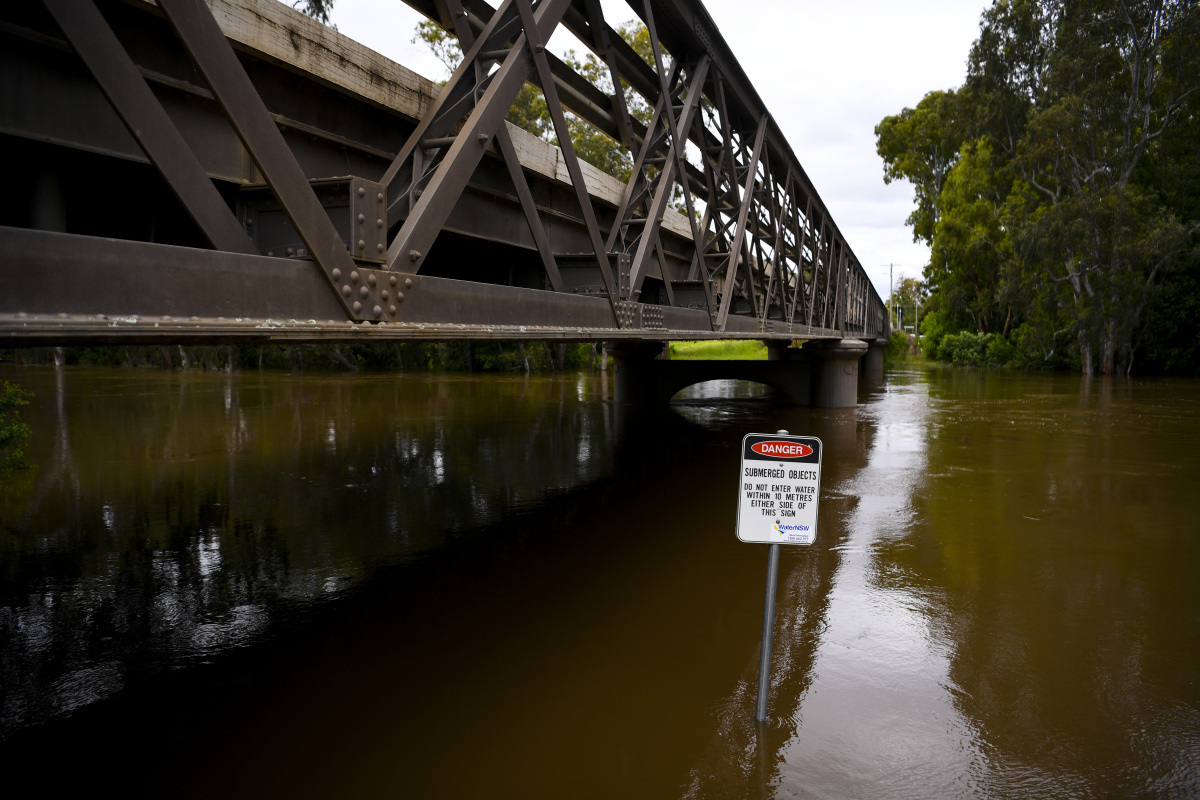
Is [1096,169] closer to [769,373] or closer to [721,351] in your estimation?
[769,373]

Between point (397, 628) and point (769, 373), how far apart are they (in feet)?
51.9

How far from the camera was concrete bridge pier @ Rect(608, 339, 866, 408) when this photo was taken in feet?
64.1

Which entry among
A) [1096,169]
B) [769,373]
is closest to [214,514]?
[769,373]

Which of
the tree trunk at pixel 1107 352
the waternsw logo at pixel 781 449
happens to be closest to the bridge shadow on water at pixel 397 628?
the waternsw logo at pixel 781 449

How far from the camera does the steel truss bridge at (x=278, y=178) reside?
265cm

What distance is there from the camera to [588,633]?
17.7 feet

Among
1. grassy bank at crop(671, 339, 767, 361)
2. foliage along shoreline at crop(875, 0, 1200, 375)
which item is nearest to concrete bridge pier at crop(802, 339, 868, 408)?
foliage along shoreline at crop(875, 0, 1200, 375)

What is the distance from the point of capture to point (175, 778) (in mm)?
3656

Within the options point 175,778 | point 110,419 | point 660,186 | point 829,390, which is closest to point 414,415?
point 110,419

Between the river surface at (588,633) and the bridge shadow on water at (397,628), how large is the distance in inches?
0.9

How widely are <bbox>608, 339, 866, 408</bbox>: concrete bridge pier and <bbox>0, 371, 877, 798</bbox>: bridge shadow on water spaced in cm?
754

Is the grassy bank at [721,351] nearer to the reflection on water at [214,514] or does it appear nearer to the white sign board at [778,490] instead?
the reflection on water at [214,514]

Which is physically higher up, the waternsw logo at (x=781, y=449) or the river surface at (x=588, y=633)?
the waternsw logo at (x=781, y=449)

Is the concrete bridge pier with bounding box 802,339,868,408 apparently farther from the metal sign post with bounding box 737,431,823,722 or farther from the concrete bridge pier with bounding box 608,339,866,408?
the metal sign post with bounding box 737,431,823,722
